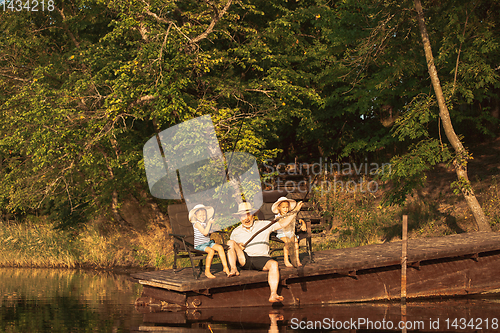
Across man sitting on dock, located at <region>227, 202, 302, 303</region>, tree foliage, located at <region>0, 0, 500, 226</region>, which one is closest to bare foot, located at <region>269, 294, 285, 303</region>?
man sitting on dock, located at <region>227, 202, 302, 303</region>

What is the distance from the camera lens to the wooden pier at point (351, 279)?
7.58m

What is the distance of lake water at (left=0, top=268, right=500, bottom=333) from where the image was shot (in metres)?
6.79

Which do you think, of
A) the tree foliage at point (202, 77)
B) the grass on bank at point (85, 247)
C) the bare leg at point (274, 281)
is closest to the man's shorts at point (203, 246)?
the bare leg at point (274, 281)

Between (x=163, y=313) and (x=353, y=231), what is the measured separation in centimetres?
795

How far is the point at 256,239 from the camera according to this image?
795cm

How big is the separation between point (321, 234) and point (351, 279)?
5640 mm

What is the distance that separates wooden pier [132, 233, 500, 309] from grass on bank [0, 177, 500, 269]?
4.50 metres

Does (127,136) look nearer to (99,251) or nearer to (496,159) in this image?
(99,251)

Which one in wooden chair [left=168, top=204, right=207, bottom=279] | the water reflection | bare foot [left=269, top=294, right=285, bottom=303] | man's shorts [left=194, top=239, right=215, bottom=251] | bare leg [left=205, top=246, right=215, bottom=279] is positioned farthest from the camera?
wooden chair [left=168, top=204, right=207, bottom=279]

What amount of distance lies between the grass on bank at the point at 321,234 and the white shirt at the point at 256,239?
5347 mm

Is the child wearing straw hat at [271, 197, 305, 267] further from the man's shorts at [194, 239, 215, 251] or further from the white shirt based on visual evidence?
the man's shorts at [194, 239, 215, 251]

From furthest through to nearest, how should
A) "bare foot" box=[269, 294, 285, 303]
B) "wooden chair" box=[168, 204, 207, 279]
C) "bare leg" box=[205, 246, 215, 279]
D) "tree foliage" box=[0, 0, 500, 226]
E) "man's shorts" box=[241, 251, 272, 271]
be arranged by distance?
"tree foliage" box=[0, 0, 500, 226], "wooden chair" box=[168, 204, 207, 279], "man's shorts" box=[241, 251, 272, 271], "bare leg" box=[205, 246, 215, 279], "bare foot" box=[269, 294, 285, 303]

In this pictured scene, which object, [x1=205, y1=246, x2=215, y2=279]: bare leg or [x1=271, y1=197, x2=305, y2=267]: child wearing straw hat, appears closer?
[x1=205, y1=246, x2=215, y2=279]: bare leg

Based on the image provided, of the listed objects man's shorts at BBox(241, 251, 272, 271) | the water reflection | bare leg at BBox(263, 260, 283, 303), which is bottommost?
the water reflection
